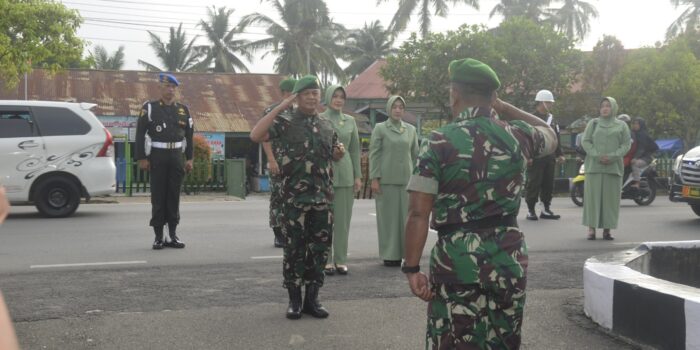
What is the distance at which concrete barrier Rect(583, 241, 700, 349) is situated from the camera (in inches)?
174

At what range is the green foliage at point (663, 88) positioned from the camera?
2977 centimetres

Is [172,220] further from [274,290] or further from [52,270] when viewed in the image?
[274,290]

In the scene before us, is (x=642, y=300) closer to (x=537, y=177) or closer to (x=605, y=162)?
(x=605, y=162)

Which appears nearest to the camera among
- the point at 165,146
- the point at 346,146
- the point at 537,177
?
the point at 346,146

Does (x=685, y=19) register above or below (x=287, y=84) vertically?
above

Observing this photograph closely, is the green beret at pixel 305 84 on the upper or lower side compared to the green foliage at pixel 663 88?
lower

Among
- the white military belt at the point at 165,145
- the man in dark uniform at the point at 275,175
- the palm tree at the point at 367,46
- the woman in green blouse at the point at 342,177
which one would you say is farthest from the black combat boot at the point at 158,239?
the palm tree at the point at 367,46

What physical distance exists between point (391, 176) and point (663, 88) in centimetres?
2529

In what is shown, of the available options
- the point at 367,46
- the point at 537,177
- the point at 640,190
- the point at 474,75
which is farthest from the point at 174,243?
the point at 367,46

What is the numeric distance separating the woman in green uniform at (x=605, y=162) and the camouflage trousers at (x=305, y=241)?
16.1 ft

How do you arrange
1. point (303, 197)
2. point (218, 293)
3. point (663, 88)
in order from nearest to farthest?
point (303, 197), point (218, 293), point (663, 88)

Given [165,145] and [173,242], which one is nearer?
[165,145]

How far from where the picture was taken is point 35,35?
19.7 m

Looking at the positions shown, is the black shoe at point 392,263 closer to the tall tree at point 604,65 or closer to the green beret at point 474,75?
the green beret at point 474,75
